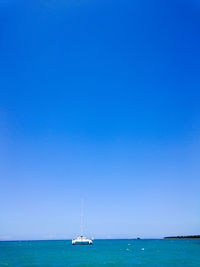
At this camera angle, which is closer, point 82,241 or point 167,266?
point 167,266

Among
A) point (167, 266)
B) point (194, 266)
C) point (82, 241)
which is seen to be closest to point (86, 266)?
point (167, 266)

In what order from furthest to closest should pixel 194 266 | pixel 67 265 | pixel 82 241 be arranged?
pixel 82 241
pixel 67 265
pixel 194 266

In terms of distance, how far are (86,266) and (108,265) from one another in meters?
2.91

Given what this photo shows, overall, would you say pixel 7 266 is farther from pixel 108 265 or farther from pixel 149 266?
pixel 149 266

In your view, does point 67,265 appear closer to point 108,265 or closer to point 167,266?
point 108,265

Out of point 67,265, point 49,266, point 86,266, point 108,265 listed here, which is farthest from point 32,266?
point 108,265

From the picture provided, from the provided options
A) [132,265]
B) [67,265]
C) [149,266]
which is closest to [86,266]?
[67,265]

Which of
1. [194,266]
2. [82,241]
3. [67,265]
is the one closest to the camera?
[194,266]

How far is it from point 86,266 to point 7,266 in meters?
10.5

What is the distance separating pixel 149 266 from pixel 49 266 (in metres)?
13.0

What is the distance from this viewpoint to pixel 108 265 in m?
33.0

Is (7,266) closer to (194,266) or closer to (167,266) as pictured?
(167,266)

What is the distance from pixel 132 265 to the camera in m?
Result: 32.8

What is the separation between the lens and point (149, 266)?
32.2 m
